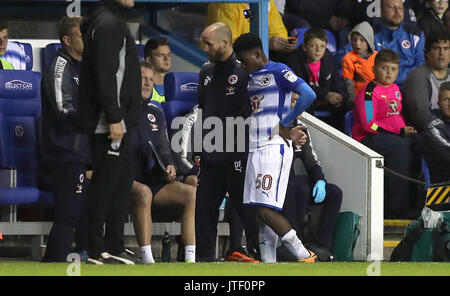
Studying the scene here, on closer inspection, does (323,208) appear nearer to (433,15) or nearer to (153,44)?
(153,44)

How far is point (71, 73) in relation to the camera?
8633 millimetres

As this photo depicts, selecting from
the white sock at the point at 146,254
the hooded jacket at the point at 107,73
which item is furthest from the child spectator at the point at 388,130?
the hooded jacket at the point at 107,73

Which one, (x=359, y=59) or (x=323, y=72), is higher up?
(x=359, y=59)

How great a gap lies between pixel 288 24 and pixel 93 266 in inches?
226

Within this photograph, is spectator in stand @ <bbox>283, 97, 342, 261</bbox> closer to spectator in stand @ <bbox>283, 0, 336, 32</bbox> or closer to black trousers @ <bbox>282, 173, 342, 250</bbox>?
black trousers @ <bbox>282, 173, 342, 250</bbox>

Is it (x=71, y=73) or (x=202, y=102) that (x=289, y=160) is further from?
(x=71, y=73)

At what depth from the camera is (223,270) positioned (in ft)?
23.4

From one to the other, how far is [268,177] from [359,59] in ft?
11.7

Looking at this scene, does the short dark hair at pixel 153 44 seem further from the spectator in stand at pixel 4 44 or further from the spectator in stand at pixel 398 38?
the spectator in stand at pixel 398 38

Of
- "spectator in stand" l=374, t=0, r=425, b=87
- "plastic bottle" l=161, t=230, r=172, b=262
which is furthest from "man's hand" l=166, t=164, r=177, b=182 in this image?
"spectator in stand" l=374, t=0, r=425, b=87

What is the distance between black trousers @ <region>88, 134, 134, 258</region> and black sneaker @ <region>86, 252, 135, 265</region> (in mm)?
24

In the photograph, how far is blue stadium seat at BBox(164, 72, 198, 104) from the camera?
10117 millimetres

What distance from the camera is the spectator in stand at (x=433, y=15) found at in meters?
13.0

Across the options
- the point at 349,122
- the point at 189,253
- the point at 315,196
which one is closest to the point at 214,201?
the point at 189,253
